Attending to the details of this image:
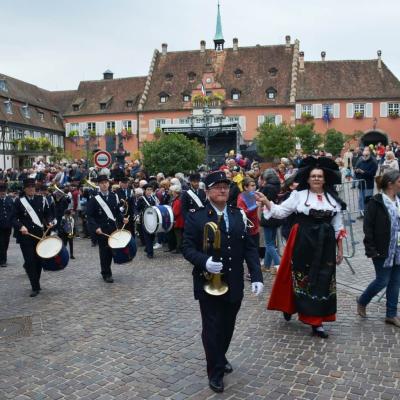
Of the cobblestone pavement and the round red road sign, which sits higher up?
the round red road sign

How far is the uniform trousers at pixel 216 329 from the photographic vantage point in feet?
15.4

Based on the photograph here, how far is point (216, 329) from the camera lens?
4.67 meters

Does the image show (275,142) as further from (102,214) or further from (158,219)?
(102,214)

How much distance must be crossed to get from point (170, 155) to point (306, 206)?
15.5 meters

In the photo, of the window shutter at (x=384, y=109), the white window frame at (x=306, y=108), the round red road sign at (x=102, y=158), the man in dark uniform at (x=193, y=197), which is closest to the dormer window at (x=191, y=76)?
the white window frame at (x=306, y=108)

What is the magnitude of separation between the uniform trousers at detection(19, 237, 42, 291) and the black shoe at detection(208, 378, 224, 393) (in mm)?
4968

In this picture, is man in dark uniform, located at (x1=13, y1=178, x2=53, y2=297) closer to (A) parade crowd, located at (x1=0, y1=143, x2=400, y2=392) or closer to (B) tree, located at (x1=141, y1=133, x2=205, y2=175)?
(A) parade crowd, located at (x1=0, y1=143, x2=400, y2=392)

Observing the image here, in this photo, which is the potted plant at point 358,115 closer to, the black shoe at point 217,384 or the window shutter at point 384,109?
the window shutter at point 384,109

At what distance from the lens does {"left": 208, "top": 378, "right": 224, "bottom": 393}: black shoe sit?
15.5ft

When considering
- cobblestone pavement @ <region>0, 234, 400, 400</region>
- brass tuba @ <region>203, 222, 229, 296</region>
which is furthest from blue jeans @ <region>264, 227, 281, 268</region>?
brass tuba @ <region>203, 222, 229, 296</region>

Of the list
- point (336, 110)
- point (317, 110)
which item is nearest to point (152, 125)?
point (317, 110)

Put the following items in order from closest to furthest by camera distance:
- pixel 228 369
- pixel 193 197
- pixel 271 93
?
pixel 228 369 → pixel 193 197 → pixel 271 93

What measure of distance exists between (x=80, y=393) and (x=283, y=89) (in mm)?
49527

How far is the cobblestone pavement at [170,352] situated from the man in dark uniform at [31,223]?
0.51 m
